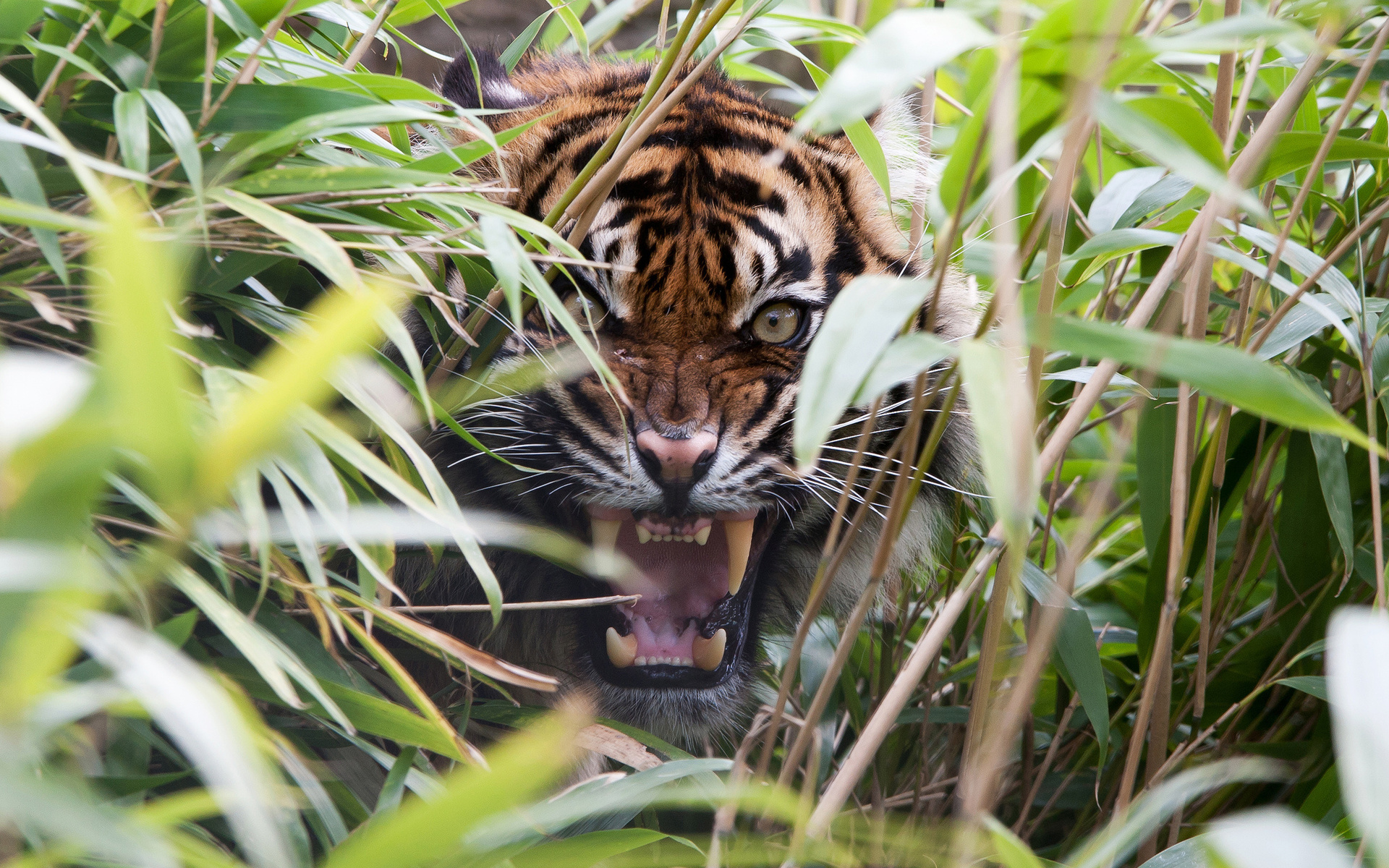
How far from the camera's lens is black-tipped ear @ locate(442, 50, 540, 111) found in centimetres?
117

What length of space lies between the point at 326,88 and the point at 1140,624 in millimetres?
1010

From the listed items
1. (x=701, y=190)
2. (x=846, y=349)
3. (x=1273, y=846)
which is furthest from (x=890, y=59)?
(x=701, y=190)

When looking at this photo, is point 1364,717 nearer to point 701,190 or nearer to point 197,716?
point 197,716

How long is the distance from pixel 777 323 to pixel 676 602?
0.38 metres

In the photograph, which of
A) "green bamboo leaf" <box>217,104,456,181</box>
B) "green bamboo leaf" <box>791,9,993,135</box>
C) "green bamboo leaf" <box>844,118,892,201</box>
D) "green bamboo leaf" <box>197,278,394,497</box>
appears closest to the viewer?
"green bamboo leaf" <box>197,278,394,497</box>

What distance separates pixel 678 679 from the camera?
120 centimetres

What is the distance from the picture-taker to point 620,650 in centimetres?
121

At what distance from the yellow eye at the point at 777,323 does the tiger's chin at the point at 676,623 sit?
22 centimetres

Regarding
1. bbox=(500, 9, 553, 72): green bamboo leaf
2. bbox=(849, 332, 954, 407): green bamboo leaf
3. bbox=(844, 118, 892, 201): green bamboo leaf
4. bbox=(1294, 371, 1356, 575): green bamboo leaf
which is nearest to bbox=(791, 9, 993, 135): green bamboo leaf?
bbox=(849, 332, 954, 407): green bamboo leaf

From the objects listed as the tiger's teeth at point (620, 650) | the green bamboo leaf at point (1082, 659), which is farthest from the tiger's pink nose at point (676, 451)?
the green bamboo leaf at point (1082, 659)

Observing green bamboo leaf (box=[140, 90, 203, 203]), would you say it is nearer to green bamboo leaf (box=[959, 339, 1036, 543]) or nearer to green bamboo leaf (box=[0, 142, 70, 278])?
green bamboo leaf (box=[0, 142, 70, 278])

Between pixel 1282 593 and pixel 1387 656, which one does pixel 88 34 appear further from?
pixel 1282 593

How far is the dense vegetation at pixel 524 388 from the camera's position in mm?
344

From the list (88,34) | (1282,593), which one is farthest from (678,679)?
(88,34)
